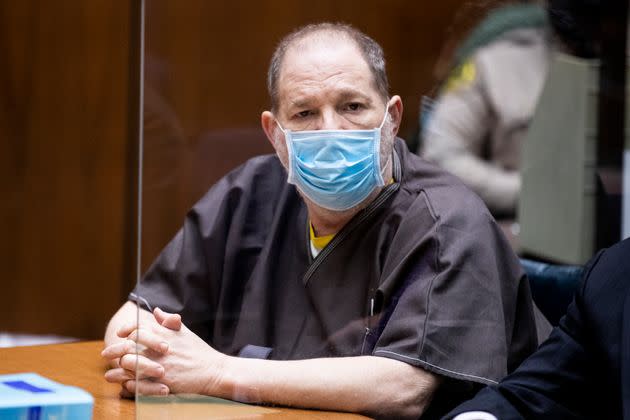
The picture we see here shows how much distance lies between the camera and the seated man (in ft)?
5.75

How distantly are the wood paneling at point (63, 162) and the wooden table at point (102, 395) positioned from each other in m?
1.28

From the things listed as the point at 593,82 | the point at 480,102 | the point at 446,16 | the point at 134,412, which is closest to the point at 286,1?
the point at 446,16

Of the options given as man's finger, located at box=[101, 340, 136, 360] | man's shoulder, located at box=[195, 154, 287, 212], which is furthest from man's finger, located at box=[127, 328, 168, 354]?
man's shoulder, located at box=[195, 154, 287, 212]

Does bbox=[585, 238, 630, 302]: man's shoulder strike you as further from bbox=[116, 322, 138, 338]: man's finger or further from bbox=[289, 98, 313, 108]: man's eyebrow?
bbox=[116, 322, 138, 338]: man's finger

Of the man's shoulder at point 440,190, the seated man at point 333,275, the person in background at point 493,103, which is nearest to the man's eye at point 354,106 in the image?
the seated man at point 333,275

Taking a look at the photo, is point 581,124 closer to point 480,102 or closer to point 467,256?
point 480,102

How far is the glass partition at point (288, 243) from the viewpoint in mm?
1760

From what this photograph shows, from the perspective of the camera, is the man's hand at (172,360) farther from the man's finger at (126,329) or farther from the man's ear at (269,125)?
the man's ear at (269,125)

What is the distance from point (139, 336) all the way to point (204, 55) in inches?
20.5

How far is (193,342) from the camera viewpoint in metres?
1.80

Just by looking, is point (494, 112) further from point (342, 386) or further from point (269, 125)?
point (342, 386)

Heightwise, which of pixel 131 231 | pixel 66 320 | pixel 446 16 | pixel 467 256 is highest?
pixel 446 16

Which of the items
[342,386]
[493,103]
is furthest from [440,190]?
[493,103]

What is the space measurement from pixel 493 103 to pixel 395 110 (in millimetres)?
1148
